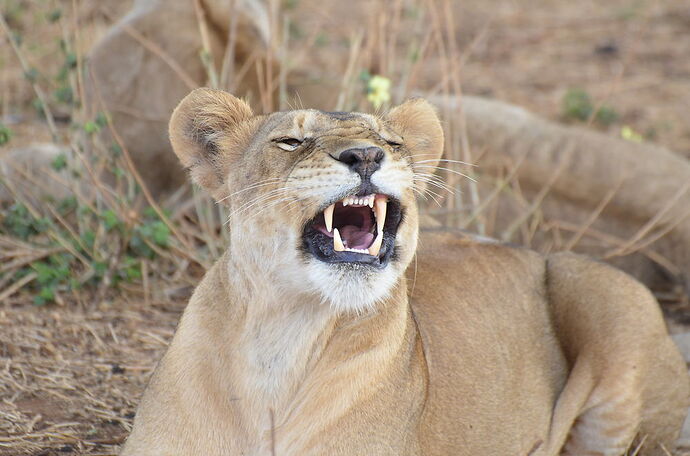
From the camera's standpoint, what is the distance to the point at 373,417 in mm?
2965

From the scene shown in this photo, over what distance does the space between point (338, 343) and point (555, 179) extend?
3623 mm

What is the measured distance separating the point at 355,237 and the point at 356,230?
0.03 metres

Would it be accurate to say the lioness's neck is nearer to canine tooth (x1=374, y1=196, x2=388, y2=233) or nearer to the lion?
canine tooth (x1=374, y1=196, x2=388, y2=233)

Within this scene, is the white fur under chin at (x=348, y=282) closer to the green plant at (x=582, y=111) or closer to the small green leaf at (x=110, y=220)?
the small green leaf at (x=110, y=220)

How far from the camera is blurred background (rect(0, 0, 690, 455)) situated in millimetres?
4281

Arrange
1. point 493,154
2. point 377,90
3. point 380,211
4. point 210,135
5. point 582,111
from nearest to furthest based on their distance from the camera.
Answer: point 380,211 < point 210,135 < point 377,90 < point 493,154 < point 582,111

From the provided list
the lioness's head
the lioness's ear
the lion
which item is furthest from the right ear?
the lion

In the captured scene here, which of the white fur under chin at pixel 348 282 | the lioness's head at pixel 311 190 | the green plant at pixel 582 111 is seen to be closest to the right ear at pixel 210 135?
the lioness's head at pixel 311 190

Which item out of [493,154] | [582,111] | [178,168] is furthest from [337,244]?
[582,111]

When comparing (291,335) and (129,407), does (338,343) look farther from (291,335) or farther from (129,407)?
(129,407)

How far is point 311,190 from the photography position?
2.76 metres

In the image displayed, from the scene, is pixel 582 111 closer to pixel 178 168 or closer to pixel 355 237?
pixel 178 168

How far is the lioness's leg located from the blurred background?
75 cm

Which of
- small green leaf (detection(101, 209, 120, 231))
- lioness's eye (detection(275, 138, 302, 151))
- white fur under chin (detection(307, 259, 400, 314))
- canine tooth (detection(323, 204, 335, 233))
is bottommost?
small green leaf (detection(101, 209, 120, 231))
